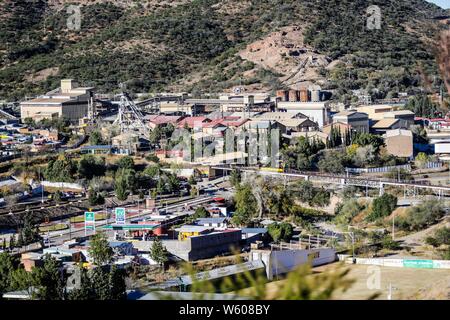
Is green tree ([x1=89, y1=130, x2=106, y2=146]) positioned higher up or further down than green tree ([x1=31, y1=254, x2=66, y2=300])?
Result: higher up

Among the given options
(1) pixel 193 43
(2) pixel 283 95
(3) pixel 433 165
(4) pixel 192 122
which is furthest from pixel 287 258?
(1) pixel 193 43

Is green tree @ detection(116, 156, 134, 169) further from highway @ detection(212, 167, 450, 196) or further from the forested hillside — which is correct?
the forested hillside

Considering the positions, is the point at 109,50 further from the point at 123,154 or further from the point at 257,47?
the point at 123,154

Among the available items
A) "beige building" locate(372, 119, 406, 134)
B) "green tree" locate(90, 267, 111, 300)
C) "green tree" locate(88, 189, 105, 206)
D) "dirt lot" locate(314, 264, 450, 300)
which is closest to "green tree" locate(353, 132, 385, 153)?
→ "beige building" locate(372, 119, 406, 134)

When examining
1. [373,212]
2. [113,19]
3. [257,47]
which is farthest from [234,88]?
[373,212]

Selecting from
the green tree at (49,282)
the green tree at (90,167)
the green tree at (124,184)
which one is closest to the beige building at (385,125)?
the green tree at (90,167)

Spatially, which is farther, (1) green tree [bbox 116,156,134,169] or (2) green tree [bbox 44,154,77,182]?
(1) green tree [bbox 116,156,134,169]
